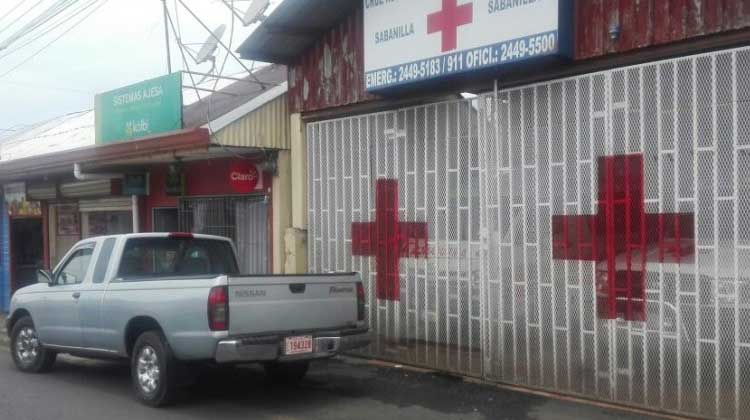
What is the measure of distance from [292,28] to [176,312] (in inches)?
187

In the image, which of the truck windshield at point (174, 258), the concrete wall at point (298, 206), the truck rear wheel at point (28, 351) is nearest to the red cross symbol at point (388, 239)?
the concrete wall at point (298, 206)

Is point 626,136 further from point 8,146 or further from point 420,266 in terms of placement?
point 8,146

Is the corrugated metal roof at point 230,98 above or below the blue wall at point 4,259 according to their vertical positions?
above

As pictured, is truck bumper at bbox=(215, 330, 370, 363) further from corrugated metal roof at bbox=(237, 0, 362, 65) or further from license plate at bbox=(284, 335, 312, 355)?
corrugated metal roof at bbox=(237, 0, 362, 65)

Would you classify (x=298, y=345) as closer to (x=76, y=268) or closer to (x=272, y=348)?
(x=272, y=348)

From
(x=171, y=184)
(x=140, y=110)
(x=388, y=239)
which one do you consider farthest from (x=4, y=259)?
(x=388, y=239)

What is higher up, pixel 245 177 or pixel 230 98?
pixel 230 98

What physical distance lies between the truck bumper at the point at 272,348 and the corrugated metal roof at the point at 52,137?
10406 mm

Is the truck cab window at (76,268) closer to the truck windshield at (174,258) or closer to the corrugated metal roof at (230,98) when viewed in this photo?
the truck windshield at (174,258)

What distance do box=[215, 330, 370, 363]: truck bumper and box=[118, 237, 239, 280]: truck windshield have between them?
1.77 meters

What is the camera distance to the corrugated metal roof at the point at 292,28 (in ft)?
34.2

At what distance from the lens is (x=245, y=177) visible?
12359mm

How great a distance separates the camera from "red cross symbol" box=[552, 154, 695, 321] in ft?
23.7

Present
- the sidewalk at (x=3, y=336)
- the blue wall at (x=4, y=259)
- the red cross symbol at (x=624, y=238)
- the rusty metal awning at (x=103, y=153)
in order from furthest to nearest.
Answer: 1. the blue wall at (x=4, y=259)
2. the sidewalk at (x=3, y=336)
3. the rusty metal awning at (x=103, y=153)
4. the red cross symbol at (x=624, y=238)
